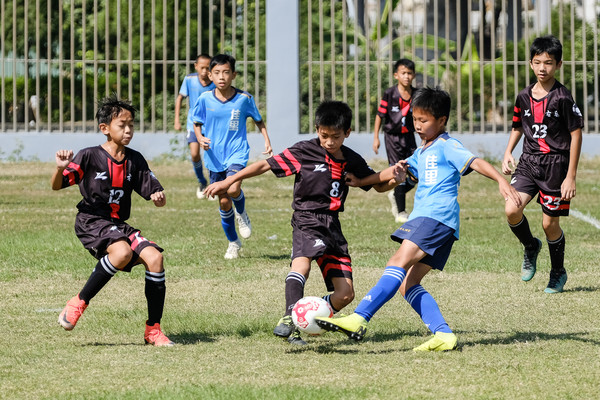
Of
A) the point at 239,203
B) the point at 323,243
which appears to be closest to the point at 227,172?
the point at 239,203

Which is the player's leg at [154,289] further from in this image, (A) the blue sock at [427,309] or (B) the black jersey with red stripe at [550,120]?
(B) the black jersey with red stripe at [550,120]

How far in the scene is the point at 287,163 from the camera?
6797mm

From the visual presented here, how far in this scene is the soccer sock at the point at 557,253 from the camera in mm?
8547

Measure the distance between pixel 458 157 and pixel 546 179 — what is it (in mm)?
2375

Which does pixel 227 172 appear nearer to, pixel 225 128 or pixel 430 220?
pixel 225 128

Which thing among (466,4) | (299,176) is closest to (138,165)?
(299,176)

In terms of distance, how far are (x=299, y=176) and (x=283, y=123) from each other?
543 inches

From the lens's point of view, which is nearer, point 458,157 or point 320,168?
point 458,157

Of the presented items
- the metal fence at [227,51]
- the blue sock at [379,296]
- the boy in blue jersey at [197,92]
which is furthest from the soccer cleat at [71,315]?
the metal fence at [227,51]

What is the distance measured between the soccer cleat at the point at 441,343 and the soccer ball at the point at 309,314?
2.05 feet

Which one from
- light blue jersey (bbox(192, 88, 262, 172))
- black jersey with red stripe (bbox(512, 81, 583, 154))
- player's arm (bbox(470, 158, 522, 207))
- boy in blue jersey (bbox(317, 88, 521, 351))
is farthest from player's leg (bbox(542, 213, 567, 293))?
light blue jersey (bbox(192, 88, 262, 172))

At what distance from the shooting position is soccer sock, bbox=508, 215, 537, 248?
863 cm

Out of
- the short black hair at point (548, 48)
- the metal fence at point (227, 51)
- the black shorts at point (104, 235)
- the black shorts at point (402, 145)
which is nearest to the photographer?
the black shorts at point (104, 235)

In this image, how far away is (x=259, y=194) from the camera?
16.5 meters
